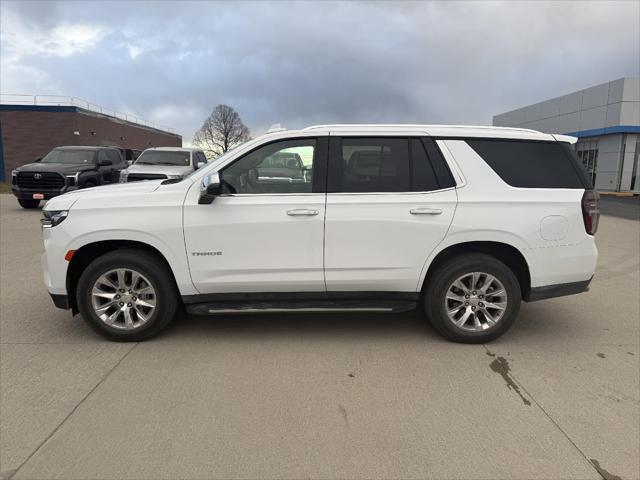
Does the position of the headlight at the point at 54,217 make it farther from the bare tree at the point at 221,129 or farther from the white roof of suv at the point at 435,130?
the bare tree at the point at 221,129

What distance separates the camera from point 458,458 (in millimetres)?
2783

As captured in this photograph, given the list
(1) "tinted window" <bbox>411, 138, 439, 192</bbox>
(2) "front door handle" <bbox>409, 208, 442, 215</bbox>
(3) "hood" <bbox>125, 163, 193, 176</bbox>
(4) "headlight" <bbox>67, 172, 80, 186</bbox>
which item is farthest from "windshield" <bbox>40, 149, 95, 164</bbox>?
(2) "front door handle" <bbox>409, 208, 442, 215</bbox>

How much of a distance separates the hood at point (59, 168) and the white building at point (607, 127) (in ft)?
89.2

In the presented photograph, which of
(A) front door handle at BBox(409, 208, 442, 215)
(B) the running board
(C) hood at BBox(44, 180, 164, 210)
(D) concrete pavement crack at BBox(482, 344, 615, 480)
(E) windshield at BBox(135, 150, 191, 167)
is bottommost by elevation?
(D) concrete pavement crack at BBox(482, 344, 615, 480)

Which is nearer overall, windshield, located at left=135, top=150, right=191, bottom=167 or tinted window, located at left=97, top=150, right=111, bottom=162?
windshield, located at left=135, top=150, right=191, bottom=167

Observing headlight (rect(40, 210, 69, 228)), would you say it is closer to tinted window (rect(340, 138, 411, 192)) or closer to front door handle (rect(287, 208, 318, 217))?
front door handle (rect(287, 208, 318, 217))

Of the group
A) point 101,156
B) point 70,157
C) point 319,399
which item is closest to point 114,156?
point 101,156

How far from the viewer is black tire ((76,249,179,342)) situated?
14.0ft

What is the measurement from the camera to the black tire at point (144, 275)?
4270 millimetres

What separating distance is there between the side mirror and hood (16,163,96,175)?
1193cm

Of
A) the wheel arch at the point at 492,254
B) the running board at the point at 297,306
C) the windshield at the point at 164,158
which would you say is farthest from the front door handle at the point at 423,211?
the windshield at the point at 164,158

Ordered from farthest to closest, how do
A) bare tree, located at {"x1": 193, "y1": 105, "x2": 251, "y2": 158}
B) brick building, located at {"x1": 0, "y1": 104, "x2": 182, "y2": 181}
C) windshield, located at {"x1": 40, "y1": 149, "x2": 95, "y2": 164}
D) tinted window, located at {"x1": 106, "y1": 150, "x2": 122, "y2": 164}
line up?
bare tree, located at {"x1": 193, "y1": 105, "x2": 251, "y2": 158}, brick building, located at {"x1": 0, "y1": 104, "x2": 182, "y2": 181}, tinted window, located at {"x1": 106, "y1": 150, "x2": 122, "y2": 164}, windshield, located at {"x1": 40, "y1": 149, "x2": 95, "y2": 164}

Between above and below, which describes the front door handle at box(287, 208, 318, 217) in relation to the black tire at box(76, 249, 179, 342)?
above

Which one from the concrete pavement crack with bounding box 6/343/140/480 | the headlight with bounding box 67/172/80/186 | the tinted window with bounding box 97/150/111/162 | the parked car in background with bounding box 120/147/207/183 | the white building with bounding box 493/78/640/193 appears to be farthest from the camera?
the white building with bounding box 493/78/640/193
